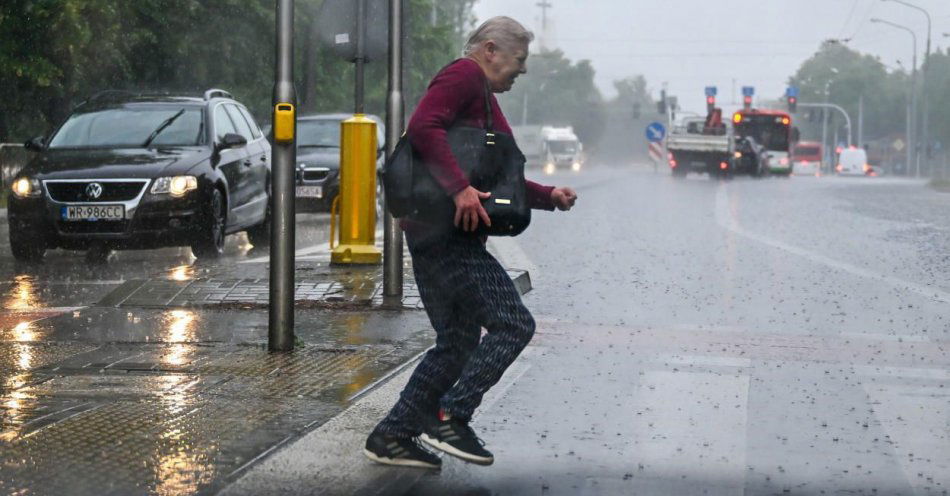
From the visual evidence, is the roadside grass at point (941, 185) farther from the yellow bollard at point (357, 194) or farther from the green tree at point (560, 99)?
the green tree at point (560, 99)

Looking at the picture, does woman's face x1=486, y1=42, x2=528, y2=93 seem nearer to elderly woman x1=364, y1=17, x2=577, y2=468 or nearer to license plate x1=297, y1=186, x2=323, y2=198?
elderly woman x1=364, y1=17, x2=577, y2=468

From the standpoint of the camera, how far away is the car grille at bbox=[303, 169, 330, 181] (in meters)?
22.3

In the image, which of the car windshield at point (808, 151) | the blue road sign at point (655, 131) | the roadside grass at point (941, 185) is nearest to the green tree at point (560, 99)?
the car windshield at point (808, 151)

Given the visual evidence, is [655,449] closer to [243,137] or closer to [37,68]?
[243,137]

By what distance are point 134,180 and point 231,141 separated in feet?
4.33

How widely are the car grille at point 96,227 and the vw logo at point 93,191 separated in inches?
8.7

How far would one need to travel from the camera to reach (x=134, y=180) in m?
14.8

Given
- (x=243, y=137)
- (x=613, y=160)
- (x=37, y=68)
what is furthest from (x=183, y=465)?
(x=613, y=160)

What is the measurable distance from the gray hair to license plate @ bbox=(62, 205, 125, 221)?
9.55 meters

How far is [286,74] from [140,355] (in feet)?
5.20

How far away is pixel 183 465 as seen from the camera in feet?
18.4

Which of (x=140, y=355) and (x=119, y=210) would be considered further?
(x=119, y=210)

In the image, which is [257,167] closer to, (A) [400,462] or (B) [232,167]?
(B) [232,167]

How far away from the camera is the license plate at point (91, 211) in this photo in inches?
580
